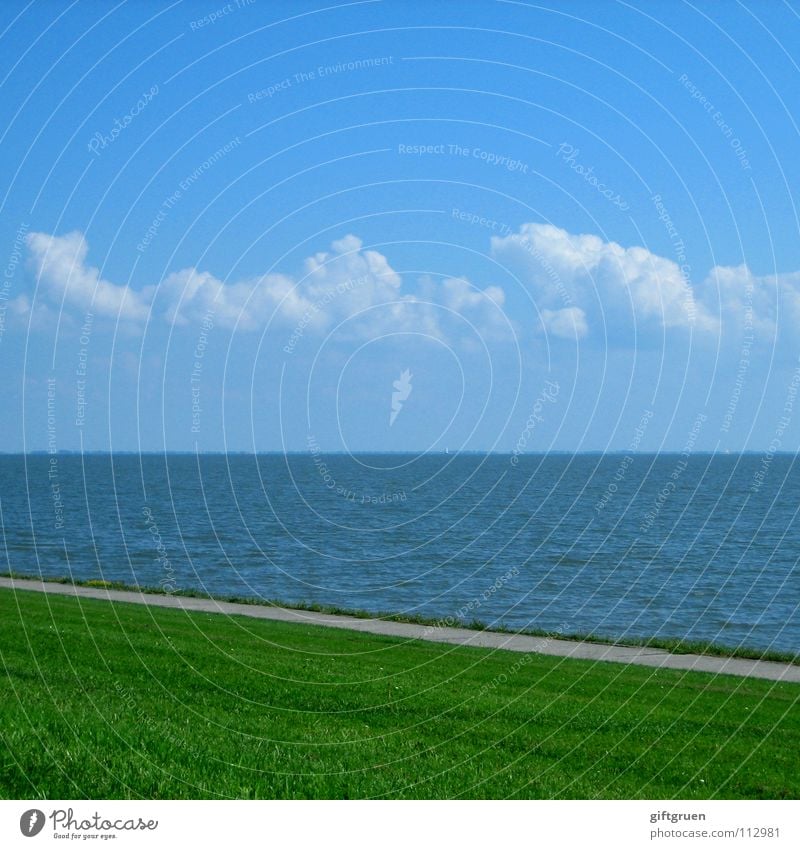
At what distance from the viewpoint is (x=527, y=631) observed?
20.7m

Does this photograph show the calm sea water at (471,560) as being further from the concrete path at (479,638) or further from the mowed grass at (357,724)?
the mowed grass at (357,724)

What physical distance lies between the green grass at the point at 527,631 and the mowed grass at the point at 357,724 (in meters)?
3.51

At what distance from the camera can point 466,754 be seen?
8141 millimetres

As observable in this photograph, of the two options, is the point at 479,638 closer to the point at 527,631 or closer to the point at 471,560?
the point at 527,631

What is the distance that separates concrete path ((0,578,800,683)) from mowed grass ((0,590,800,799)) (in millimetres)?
1331

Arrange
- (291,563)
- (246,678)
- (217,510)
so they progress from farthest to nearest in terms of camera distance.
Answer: (217,510) → (291,563) → (246,678)

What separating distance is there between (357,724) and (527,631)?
39.1 feet

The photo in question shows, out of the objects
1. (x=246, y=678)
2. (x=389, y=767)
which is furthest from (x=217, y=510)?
(x=389, y=767)

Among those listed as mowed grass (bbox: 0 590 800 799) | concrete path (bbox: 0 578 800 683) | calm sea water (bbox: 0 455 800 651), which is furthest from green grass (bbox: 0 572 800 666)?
mowed grass (bbox: 0 590 800 799)

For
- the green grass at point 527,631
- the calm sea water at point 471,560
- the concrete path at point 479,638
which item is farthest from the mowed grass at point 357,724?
the green grass at point 527,631

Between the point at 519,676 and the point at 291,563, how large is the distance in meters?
23.1

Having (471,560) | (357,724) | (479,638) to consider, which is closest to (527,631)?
(479,638)

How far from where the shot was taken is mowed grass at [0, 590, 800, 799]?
671 centimetres
